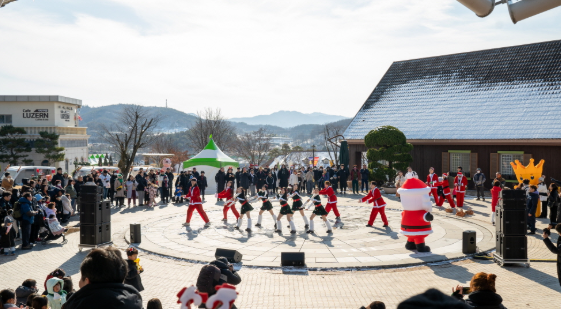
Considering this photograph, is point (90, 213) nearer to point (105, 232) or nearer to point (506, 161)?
point (105, 232)

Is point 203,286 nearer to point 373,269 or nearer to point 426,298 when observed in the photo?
point 426,298

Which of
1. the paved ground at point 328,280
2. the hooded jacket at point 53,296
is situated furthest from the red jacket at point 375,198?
the hooded jacket at point 53,296

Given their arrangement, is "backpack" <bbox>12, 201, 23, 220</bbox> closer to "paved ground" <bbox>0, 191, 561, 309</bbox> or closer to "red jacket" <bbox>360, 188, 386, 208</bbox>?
"paved ground" <bbox>0, 191, 561, 309</bbox>

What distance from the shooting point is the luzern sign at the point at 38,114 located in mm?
49594

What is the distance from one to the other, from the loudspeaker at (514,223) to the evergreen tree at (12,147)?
44206 mm

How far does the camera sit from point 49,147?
149 ft

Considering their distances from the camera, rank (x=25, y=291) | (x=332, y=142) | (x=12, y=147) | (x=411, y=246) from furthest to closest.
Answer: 1. (x=12, y=147)
2. (x=332, y=142)
3. (x=411, y=246)
4. (x=25, y=291)

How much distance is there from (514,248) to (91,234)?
11230 millimetres

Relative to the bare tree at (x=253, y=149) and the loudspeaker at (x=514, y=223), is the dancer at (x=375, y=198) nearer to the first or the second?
the loudspeaker at (x=514, y=223)

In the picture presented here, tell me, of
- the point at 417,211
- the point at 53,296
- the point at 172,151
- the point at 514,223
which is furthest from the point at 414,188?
the point at 172,151

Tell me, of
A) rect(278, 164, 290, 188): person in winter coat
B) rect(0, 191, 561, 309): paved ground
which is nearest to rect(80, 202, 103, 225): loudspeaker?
rect(0, 191, 561, 309): paved ground

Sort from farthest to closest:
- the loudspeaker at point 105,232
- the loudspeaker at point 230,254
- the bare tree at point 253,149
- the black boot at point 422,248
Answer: the bare tree at point 253,149 < the loudspeaker at point 105,232 < the black boot at point 422,248 < the loudspeaker at point 230,254

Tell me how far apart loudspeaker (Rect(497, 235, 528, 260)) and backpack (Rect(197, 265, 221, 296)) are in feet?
27.7

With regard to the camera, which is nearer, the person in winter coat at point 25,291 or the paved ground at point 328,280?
the person in winter coat at point 25,291
